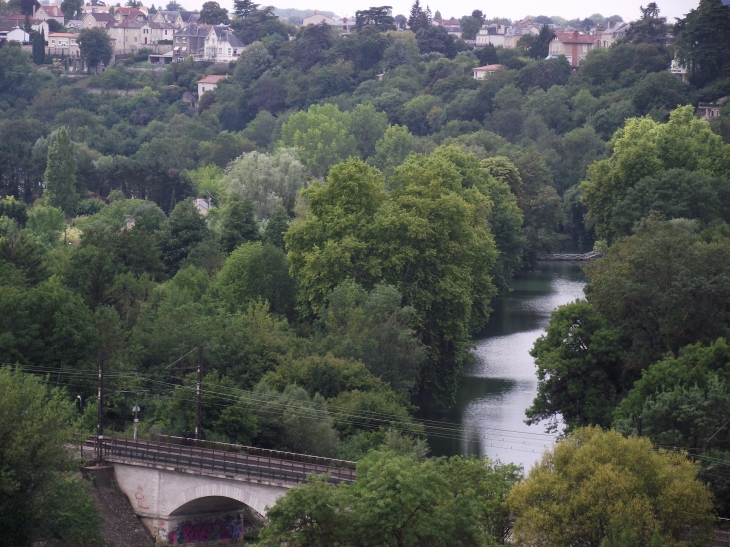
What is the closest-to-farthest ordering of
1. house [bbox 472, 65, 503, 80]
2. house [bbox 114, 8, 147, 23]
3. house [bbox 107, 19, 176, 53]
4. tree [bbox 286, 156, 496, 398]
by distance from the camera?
tree [bbox 286, 156, 496, 398]
house [bbox 472, 65, 503, 80]
house [bbox 107, 19, 176, 53]
house [bbox 114, 8, 147, 23]

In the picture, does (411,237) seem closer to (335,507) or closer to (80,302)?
(80,302)

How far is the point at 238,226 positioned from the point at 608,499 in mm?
37720

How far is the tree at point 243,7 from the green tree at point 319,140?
69897 mm

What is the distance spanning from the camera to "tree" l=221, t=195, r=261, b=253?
67188 millimetres

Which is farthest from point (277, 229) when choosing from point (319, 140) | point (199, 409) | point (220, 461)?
point (319, 140)

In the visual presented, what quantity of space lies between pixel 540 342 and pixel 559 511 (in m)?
16.2

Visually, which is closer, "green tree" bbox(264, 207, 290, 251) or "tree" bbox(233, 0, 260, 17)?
"green tree" bbox(264, 207, 290, 251)

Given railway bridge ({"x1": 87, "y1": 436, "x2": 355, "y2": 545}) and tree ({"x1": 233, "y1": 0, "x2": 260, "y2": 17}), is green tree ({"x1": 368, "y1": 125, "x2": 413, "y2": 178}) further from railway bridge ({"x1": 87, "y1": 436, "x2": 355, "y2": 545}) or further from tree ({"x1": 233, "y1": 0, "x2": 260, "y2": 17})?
Result: tree ({"x1": 233, "y1": 0, "x2": 260, "y2": 17})

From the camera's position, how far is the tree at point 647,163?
79.2 metres

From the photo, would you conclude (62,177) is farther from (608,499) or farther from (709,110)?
(608,499)

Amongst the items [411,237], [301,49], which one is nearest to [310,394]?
[411,237]

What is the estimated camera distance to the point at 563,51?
522ft

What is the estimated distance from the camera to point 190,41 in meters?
176

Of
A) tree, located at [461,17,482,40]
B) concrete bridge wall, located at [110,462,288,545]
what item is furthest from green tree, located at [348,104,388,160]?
concrete bridge wall, located at [110,462,288,545]
